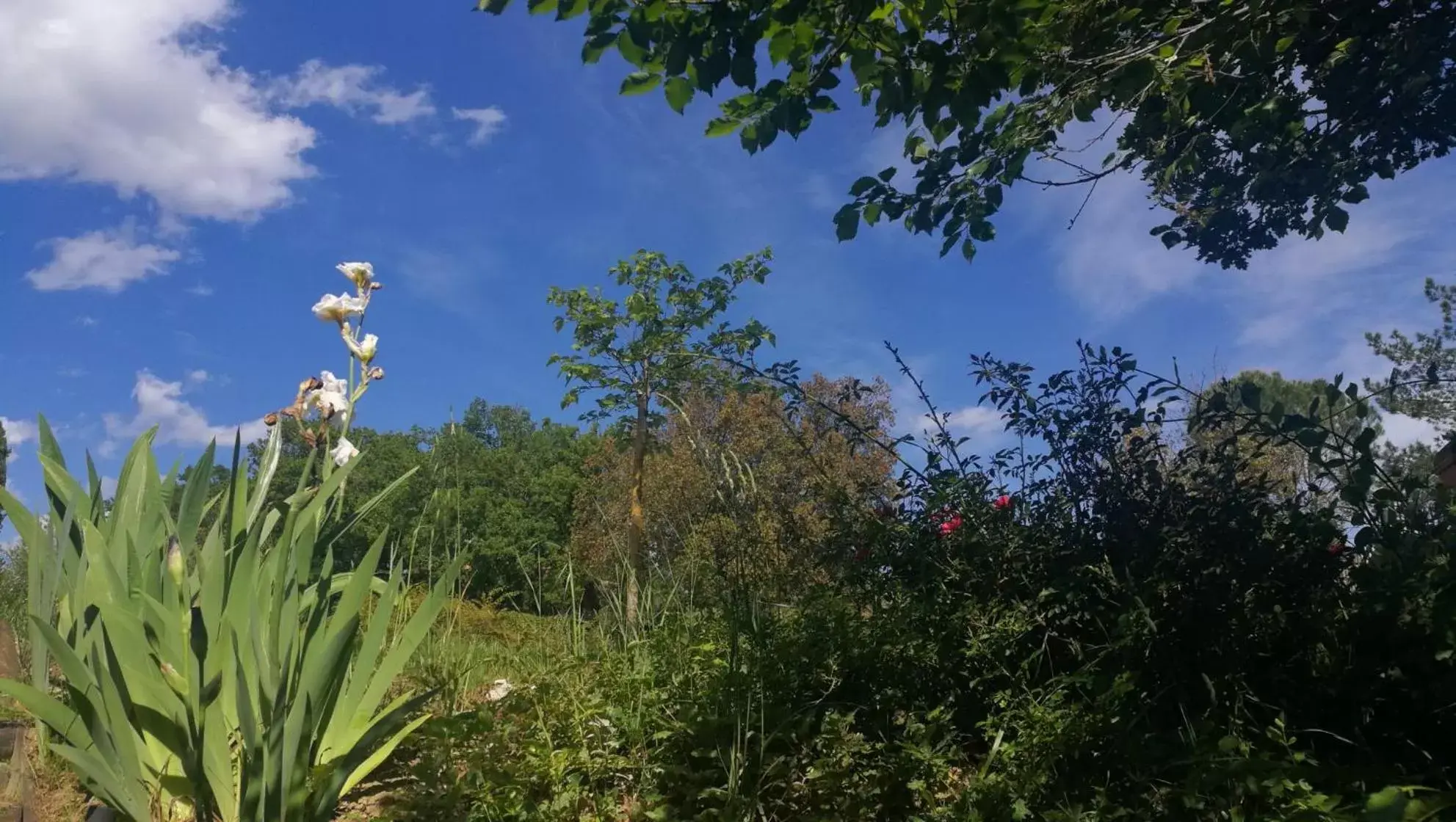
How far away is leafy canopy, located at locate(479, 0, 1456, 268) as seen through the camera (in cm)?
246

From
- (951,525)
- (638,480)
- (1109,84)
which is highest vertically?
(638,480)

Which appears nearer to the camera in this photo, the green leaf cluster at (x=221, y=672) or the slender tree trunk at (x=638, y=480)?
the green leaf cluster at (x=221, y=672)

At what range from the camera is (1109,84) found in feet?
10.1

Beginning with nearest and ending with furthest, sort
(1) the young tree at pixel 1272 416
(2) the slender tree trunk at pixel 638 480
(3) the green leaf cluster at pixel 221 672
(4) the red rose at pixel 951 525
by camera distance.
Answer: (3) the green leaf cluster at pixel 221 672, (1) the young tree at pixel 1272 416, (4) the red rose at pixel 951 525, (2) the slender tree trunk at pixel 638 480

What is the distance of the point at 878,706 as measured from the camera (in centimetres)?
269

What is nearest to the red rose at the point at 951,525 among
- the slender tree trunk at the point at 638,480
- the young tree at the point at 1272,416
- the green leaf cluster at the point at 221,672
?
the young tree at the point at 1272,416

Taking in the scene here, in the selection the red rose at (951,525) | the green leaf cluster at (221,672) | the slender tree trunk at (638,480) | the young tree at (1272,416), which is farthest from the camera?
the slender tree trunk at (638,480)

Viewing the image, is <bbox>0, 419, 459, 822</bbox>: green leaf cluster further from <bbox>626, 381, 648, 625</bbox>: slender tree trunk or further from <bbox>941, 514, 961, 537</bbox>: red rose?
<bbox>626, 381, 648, 625</bbox>: slender tree trunk

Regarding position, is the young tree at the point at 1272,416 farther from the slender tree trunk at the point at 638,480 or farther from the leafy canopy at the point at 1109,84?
the slender tree trunk at the point at 638,480

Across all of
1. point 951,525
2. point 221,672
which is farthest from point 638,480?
point 221,672

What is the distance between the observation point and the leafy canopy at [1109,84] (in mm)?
2463

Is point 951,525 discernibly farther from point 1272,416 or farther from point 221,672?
point 221,672

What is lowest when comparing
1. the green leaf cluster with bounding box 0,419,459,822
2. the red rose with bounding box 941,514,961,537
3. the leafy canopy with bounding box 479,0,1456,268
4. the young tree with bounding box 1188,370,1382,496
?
the green leaf cluster with bounding box 0,419,459,822

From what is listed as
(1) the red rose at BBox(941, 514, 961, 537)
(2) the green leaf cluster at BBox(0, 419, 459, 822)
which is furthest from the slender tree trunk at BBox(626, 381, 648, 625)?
(2) the green leaf cluster at BBox(0, 419, 459, 822)
